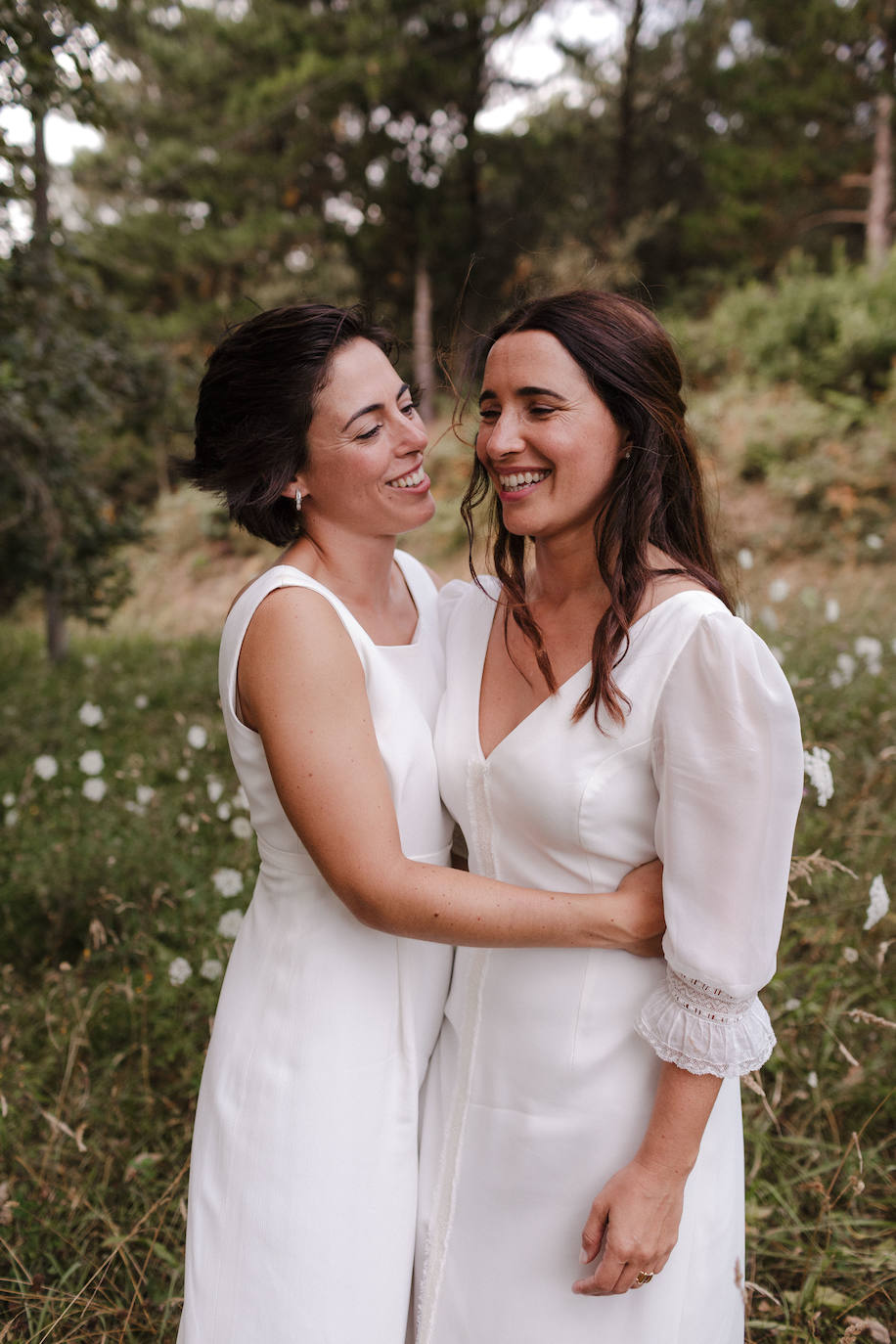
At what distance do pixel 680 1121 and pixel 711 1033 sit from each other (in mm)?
162

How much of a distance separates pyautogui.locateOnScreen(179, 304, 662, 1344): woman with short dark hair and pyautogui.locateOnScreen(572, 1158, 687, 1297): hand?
0.37 m

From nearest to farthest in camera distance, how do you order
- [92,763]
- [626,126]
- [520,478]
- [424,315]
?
[520,478] → [92,763] → [626,126] → [424,315]

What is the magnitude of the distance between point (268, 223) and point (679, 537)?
1538 centimetres

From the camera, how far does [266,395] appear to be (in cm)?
196

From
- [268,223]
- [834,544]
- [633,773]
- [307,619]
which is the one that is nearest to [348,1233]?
[633,773]

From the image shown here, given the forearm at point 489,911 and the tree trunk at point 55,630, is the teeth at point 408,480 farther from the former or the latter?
the tree trunk at point 55,630

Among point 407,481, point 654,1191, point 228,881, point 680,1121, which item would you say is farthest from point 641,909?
point 228,881

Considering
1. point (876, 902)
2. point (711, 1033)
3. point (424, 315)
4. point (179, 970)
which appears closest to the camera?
point (711, 1033)

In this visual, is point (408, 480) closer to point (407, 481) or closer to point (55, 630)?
point (407, 481)

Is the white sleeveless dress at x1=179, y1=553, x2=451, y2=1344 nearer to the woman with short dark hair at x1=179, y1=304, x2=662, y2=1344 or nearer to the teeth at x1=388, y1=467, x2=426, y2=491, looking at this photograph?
the woman with short dark hair at x1=179, y1=304, x2=662, y2=1344

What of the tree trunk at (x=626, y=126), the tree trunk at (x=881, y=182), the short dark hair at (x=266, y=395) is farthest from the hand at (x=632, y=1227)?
the tree trunk at (x=626, y=126)

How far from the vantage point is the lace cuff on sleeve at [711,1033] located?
1435 mm

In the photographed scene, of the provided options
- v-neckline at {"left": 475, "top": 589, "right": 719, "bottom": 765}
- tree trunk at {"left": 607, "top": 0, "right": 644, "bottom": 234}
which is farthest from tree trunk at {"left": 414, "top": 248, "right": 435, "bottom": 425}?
v-neckline at {"left": 475, "top": 589, "right": 719, "bottom": 765}

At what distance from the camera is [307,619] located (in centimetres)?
168
